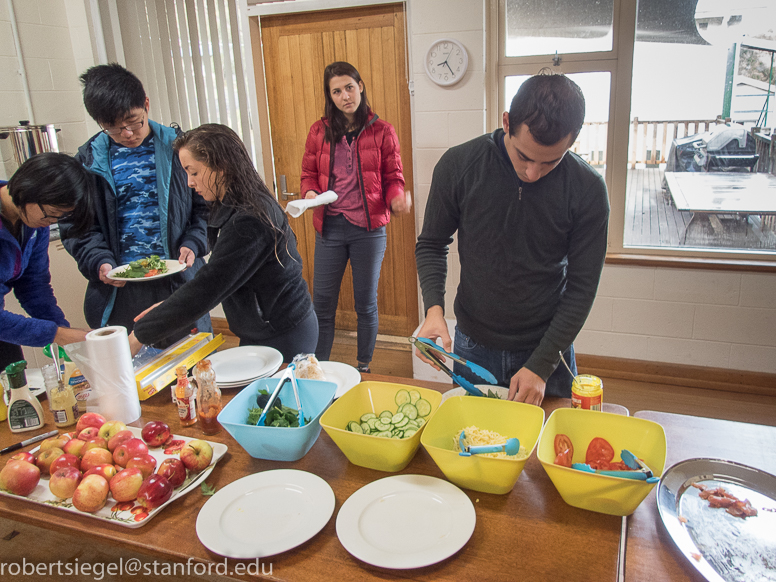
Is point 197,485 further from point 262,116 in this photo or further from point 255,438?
point 262,116

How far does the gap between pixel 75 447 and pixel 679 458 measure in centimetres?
127

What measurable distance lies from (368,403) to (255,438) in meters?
0.29

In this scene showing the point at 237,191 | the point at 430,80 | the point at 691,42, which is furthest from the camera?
the point at 430,80

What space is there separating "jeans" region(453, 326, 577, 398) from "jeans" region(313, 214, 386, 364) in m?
1.42

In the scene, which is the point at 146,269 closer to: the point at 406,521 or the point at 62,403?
the point at 62,403

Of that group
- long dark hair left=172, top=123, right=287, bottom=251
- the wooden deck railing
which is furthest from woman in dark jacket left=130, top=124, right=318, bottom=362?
the wooden deck railing

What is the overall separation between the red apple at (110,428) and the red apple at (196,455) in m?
0.19

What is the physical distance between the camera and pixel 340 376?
1.51m

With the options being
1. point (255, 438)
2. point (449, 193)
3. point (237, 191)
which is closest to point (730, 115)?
point (449, 193)

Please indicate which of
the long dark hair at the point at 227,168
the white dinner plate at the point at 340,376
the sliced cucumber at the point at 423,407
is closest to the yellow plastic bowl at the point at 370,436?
the sliced cucumber at the point at 423,407

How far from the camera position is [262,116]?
3707mm

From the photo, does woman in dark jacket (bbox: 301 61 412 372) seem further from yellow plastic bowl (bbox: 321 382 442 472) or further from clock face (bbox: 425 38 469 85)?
yellow plastic bowl (bbox: 321 382 442 472)

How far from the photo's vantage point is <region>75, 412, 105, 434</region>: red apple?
1.30 meters

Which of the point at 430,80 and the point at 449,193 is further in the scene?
the point at 430,80
